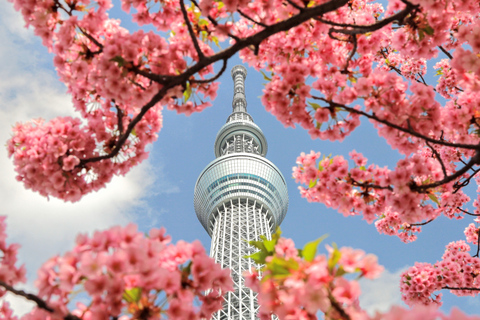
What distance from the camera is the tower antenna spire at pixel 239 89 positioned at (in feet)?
284

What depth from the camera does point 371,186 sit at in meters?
4.45

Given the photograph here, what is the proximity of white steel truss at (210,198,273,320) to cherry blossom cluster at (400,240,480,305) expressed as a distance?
44307 millimetres

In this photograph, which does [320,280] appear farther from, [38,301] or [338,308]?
[38,301]

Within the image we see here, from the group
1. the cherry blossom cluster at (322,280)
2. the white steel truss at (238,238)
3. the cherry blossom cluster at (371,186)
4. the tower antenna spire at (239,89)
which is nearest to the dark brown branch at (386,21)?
the cherry blossom cluster at (371,186)

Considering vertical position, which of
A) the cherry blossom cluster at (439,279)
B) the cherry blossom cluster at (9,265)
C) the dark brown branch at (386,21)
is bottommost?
the cherry blossom cluster at (9,265)

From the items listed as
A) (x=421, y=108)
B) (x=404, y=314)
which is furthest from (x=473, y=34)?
(x=404, y=314)

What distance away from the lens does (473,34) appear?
4.05 metres

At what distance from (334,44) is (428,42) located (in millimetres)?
1392

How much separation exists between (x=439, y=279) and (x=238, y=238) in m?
51.8

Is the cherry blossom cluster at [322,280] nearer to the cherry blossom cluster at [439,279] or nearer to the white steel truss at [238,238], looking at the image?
the cherry blossom cluster at [439,279]

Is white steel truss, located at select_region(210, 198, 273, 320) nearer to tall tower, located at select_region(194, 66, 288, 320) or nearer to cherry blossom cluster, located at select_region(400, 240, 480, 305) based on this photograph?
tall tower, located at select_region(194, 66, 288, 320)

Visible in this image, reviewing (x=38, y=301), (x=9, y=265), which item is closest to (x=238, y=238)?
(x=9, y=265)

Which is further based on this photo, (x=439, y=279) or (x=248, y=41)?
(x=439, y=279)

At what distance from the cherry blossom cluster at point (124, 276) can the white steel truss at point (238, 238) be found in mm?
49728
